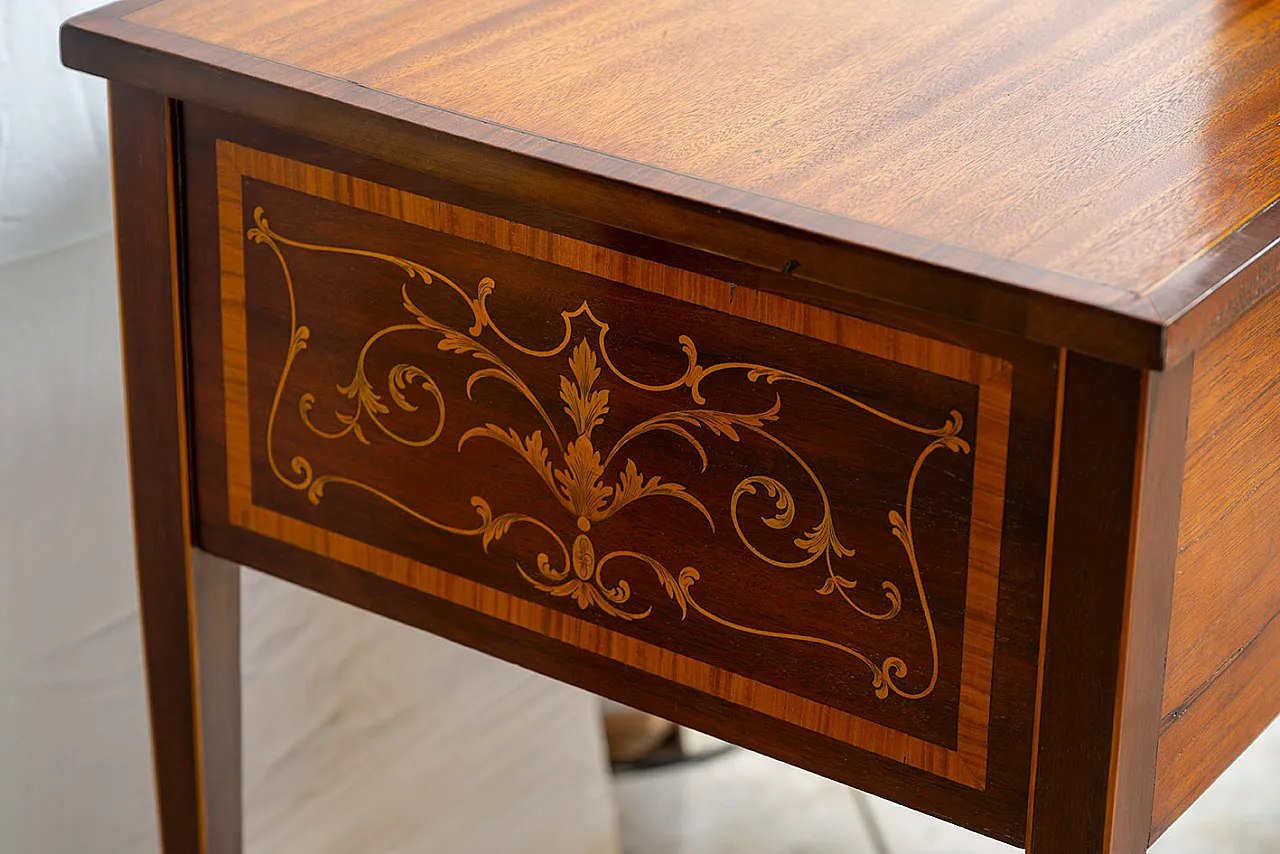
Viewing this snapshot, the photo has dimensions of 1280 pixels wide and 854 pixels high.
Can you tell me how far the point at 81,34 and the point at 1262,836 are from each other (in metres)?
1.08

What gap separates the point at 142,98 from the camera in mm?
776

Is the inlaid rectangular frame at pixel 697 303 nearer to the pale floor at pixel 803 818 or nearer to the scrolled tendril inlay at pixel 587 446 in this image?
the scrolled tendril inlay at pixel 587 446

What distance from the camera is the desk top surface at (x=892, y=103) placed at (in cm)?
62

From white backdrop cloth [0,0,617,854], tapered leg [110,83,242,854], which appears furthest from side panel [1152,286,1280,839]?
white backdrop cloth [0,0,617,854]

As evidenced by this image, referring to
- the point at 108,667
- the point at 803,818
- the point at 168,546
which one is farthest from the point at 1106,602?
the point at 803,818

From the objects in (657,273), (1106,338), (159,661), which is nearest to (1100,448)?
(1106,338)

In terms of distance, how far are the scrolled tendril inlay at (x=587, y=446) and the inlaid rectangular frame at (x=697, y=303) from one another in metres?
0.02

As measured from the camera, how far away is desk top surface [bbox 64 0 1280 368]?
2.02 ft

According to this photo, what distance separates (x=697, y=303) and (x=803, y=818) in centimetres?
83

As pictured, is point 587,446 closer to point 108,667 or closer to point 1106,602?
point 1106,602

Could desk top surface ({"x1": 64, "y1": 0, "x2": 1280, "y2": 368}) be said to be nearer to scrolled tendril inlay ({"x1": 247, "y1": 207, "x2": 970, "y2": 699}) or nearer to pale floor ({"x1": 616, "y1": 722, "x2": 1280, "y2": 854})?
scrolled tendril inlay ({"x1": 247, "y1": 207, "x2": 970, "y2": 699})

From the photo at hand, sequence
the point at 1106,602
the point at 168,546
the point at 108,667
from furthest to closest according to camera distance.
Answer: the point at 108,667 → the point at 168,546 → the point at 1106,602

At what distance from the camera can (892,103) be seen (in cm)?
72

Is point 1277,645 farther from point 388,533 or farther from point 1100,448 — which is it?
point 388,533
